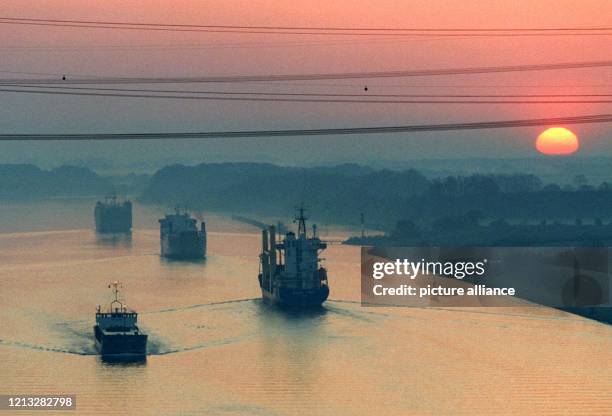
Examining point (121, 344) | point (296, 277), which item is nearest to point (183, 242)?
point (296, 277)

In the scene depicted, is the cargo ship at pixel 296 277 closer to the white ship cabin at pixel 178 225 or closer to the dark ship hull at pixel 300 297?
the dark ship hull at pixel 300 297

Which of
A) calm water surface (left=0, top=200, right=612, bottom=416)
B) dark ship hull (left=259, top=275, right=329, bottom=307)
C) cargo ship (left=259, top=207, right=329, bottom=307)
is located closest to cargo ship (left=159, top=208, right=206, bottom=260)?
calm water surface (left=0, top=200, right=612, bottom=416)

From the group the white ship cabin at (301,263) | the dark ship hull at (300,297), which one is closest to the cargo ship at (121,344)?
the dark ship hull at (300,297)

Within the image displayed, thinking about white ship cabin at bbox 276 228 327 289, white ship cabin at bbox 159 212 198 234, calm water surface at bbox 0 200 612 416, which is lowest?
calm water surface at bbox 0 200 612 416

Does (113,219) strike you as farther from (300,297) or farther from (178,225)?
(300,297)

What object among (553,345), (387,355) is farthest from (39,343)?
(553,345)

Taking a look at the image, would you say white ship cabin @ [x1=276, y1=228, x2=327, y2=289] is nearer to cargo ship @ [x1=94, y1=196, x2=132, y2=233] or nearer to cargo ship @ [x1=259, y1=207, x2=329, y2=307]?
cargo ship @ [x1=259, y1=207, x2=329, y2=307]
